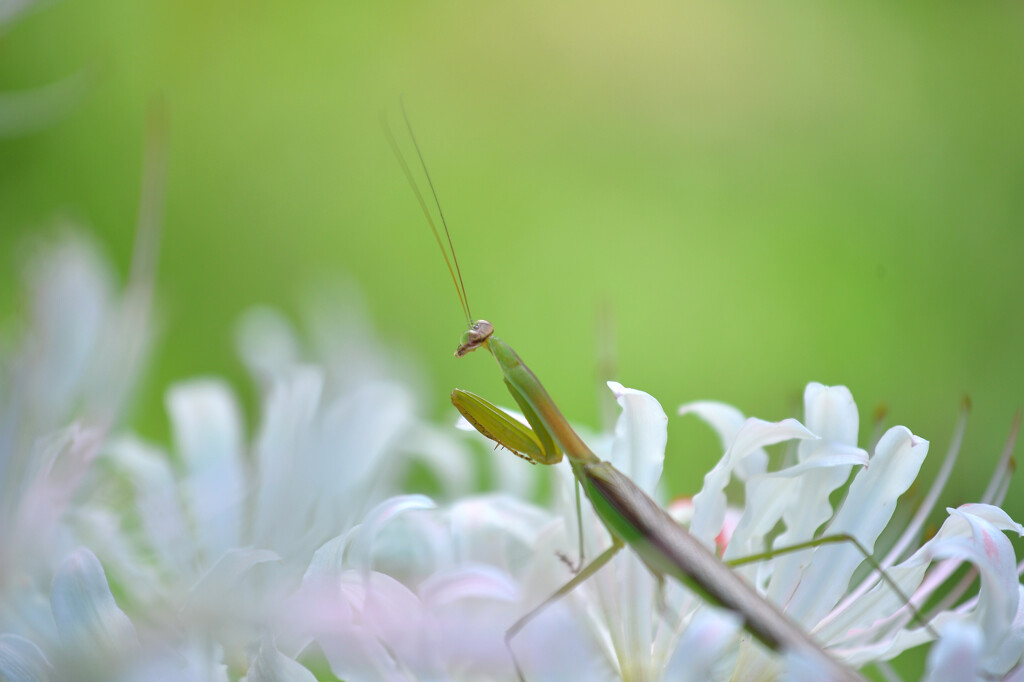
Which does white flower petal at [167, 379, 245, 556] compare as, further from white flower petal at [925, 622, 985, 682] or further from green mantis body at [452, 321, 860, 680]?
white flower petal at [925, 622, 985, 682]

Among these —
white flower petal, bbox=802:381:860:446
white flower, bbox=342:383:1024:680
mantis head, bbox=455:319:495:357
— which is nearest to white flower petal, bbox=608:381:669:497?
white flower, bbox=342:383:1024:680

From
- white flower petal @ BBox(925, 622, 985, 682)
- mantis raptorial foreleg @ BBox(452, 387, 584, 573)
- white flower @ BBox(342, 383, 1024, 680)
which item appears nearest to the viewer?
white flower petal @ BBox(925, 622, 985, 682)

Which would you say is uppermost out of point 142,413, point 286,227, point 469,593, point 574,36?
point 574,36

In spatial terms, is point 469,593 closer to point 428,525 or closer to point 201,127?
point 428,525

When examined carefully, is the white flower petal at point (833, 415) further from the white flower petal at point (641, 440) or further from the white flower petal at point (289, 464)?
the white flower petal at point (289, 464)

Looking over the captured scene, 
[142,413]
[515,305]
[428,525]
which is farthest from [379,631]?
[515,305]

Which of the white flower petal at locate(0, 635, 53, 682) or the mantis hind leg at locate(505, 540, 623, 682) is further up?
the white flower petal at locate(0, 635, 53, 682)

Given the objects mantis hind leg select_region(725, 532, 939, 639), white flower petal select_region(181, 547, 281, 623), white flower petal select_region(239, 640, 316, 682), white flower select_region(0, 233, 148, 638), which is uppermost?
white flower select_region(0, 233, 148, 638)
